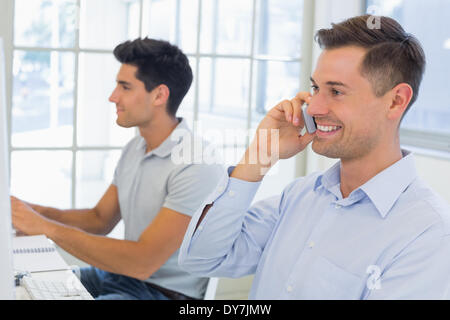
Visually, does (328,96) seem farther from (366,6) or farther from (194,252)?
(366,6)

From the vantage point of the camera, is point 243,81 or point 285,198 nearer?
point 285,198

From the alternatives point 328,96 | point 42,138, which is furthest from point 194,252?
point 42,138


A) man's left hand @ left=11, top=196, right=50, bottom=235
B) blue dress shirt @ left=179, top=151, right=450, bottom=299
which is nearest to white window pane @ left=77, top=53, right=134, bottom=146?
man's left hand @ left=11, top=196, right=50, bottom=235

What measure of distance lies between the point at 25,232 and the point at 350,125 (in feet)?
3.27

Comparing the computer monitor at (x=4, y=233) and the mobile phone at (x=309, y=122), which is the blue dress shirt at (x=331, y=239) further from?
the computer monitor at (x=4, y=233)

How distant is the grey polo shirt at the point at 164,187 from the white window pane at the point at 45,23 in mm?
713

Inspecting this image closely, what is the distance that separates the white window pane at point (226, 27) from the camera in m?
2.87

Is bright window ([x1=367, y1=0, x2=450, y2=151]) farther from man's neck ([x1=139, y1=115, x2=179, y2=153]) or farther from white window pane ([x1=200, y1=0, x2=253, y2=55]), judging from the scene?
man's neck ([x1=139, y1=115, x2=179, y2=153])

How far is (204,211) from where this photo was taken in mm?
1396

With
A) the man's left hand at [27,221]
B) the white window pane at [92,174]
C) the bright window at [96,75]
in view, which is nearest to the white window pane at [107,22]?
the bright window at [96,75]

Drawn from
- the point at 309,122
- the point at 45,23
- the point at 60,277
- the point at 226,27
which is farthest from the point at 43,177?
the point at 309,122

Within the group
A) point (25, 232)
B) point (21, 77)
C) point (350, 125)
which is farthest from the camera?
point (21, 77)

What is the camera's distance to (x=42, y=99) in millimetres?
2604

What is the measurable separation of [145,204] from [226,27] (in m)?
1.22
